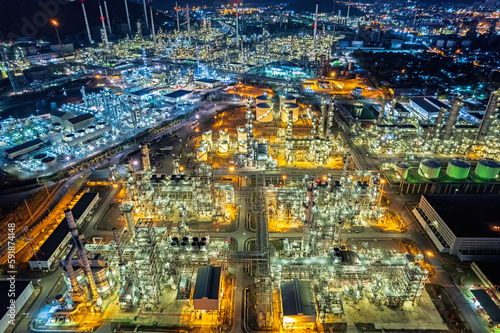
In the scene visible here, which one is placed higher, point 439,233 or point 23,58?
point 23,58

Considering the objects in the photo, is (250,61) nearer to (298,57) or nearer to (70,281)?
(298,57)

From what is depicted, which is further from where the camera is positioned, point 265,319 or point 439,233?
point 439,233

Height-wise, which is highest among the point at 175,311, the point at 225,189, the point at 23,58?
the point at 23,58

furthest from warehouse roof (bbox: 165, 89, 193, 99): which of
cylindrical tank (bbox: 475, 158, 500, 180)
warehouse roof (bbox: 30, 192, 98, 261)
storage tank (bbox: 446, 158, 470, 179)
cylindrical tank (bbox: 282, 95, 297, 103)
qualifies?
cylindrical tank (bbox: 475, 158, 500, 180)

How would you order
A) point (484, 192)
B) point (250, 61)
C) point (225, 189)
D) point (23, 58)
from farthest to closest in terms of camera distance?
1. point (250, 61)
2. point (23, 58)
3. point (484, 192)
4. point (225, 189)

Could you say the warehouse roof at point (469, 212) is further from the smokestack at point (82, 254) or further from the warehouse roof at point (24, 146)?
the warehouse roof at point (24, 146)

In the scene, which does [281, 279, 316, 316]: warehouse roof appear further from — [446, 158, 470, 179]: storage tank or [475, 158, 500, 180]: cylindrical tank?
[475, 158, 500, 180]: cylindrical tank

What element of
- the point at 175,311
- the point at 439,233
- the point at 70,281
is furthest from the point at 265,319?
the point at 439,233

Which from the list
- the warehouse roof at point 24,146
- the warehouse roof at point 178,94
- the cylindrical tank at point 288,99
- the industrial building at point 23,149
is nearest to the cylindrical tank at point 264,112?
the cylindrical tank at point 288,99
